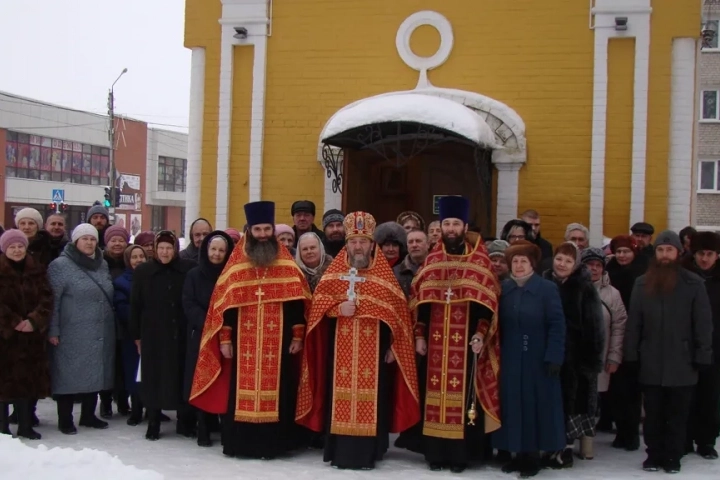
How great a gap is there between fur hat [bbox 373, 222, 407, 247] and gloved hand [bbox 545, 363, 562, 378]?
165cm

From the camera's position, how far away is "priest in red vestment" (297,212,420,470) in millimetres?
5406

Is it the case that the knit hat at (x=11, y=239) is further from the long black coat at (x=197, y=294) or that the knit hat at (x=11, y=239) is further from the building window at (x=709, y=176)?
the building window at (x=709, y=176)

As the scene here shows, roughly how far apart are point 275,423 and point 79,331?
5.86ft

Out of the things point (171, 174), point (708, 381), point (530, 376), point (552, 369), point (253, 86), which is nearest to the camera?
point (552, 369)

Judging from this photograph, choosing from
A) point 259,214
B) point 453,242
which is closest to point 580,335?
point 453,242

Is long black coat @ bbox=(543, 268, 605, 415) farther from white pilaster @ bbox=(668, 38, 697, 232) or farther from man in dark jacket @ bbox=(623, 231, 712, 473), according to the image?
white pilaster @ bbox=(668, 38, 697, 232)

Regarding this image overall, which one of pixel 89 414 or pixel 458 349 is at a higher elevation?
pixel 458 349

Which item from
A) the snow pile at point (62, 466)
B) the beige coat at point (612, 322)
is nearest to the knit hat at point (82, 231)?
the snow pile at point (62, 466)

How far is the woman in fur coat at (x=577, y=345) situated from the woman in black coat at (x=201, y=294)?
7.87 feet

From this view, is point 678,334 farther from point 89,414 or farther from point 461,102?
point 89,414

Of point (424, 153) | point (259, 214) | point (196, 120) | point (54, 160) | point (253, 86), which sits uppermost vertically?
point (54, 160)

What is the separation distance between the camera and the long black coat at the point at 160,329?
614 centimetres

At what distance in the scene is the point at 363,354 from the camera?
5469mm

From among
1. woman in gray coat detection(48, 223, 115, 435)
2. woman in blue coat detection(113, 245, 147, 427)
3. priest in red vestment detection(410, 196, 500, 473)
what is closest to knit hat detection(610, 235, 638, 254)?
priest in red vestment detection(410, 196, 500, 473)
